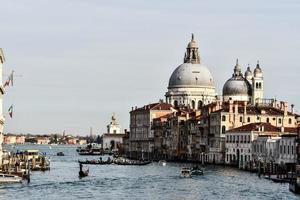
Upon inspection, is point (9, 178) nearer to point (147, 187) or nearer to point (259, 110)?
point (147, 187)

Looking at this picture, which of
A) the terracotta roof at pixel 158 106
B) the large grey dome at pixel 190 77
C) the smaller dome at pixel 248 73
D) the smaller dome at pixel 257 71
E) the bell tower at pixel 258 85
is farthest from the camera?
the large grey dome at pixel 190 77

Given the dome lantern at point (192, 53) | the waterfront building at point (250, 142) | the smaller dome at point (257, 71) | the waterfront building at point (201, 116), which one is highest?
the dome lantern at point (192, 53)

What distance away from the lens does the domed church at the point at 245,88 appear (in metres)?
120

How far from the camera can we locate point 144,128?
125 m

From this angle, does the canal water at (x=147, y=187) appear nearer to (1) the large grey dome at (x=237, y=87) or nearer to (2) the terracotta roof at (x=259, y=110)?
(2) the terracotta roof at (x=259, y=110)

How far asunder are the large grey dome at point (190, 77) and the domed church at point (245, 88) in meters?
9.17

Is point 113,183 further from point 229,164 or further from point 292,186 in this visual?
point 229,164

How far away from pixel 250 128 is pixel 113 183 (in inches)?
980

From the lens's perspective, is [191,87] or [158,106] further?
[191,87]

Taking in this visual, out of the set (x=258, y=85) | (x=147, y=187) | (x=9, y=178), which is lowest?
(x=147, y=187)

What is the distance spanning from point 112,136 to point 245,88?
57.4 metres

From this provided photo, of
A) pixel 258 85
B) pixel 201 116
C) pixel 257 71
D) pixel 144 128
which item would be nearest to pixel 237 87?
pixel 258 85

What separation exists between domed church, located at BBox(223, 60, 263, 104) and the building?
8.04 metres

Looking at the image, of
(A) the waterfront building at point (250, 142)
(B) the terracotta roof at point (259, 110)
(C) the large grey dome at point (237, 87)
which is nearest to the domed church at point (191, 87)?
(C) the large grey dome at point (237, 87)
